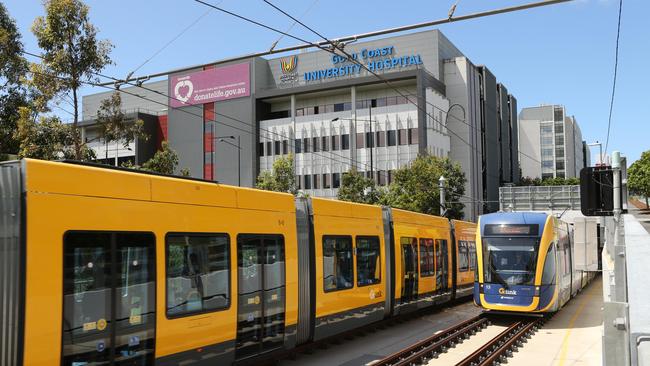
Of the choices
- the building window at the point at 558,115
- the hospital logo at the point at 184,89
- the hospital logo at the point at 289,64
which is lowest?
the hospital logo at the point at 184,89

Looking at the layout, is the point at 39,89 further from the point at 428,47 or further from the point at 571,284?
the point at 428,47

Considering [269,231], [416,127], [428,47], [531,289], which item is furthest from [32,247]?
[428,47]

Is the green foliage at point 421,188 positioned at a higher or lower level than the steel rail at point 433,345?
higher

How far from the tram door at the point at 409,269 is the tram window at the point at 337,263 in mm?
3231

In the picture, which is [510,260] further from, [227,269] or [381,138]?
[381,138]

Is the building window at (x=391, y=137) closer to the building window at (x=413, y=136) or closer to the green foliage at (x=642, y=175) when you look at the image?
the building window at (x=413, y=136)

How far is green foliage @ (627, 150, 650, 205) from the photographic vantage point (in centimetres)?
8977

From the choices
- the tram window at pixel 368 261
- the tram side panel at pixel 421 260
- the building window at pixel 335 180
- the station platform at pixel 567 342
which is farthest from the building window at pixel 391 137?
the tram window at pixel 368 261

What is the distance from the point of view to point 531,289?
15.5m

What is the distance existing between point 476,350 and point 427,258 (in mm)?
5571

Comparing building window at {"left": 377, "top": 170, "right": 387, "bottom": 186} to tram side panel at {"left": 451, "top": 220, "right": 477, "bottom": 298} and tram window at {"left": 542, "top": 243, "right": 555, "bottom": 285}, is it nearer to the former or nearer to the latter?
tram side panel at {"left": 451, "top": 220, "right": 477, "bottom": 298}

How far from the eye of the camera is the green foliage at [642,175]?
89769 millimetres

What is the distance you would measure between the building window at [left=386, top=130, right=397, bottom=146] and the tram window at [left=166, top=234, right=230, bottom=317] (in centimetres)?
4919

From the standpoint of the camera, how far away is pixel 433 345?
12.4 m
